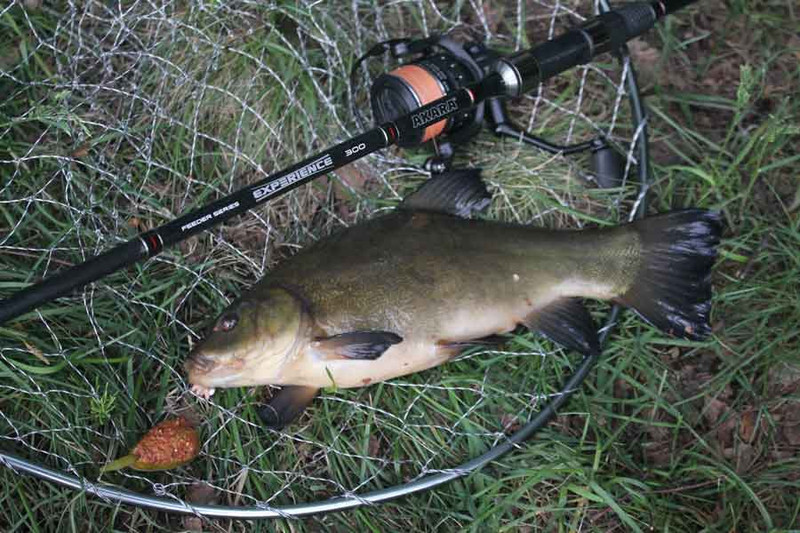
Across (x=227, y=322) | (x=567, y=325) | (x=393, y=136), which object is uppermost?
(x=393, y=136)

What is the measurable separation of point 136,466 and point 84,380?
39cm

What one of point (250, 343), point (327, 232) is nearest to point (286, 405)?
point (250, 343)

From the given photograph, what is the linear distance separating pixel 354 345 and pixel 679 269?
116 cm

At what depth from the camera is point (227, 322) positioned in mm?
2453

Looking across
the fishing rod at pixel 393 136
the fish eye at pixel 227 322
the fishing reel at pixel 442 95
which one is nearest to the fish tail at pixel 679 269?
the fishing reel at pixel 442 95

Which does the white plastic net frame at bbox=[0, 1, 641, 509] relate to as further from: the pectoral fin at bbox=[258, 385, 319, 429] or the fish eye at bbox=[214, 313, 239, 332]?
the fish eye at bbox=[214, 313, 239, 332]

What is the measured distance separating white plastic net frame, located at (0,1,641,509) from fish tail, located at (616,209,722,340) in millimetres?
442

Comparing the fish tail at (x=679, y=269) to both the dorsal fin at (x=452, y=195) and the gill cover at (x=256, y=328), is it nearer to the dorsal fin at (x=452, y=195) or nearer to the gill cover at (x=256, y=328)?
the dorsal fin at (x=452, y=195)

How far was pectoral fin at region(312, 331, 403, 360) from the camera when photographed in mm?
2486

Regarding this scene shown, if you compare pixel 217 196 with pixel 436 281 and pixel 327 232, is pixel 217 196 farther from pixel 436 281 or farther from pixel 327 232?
pixel 436 281

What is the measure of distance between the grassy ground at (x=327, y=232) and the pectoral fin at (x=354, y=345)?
16.1 inches

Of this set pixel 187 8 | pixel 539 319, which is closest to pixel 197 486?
pixel 539 319

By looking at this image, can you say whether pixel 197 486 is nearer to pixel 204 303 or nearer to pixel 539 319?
pixel 204 303

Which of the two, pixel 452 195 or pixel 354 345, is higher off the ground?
pixel 452 195
